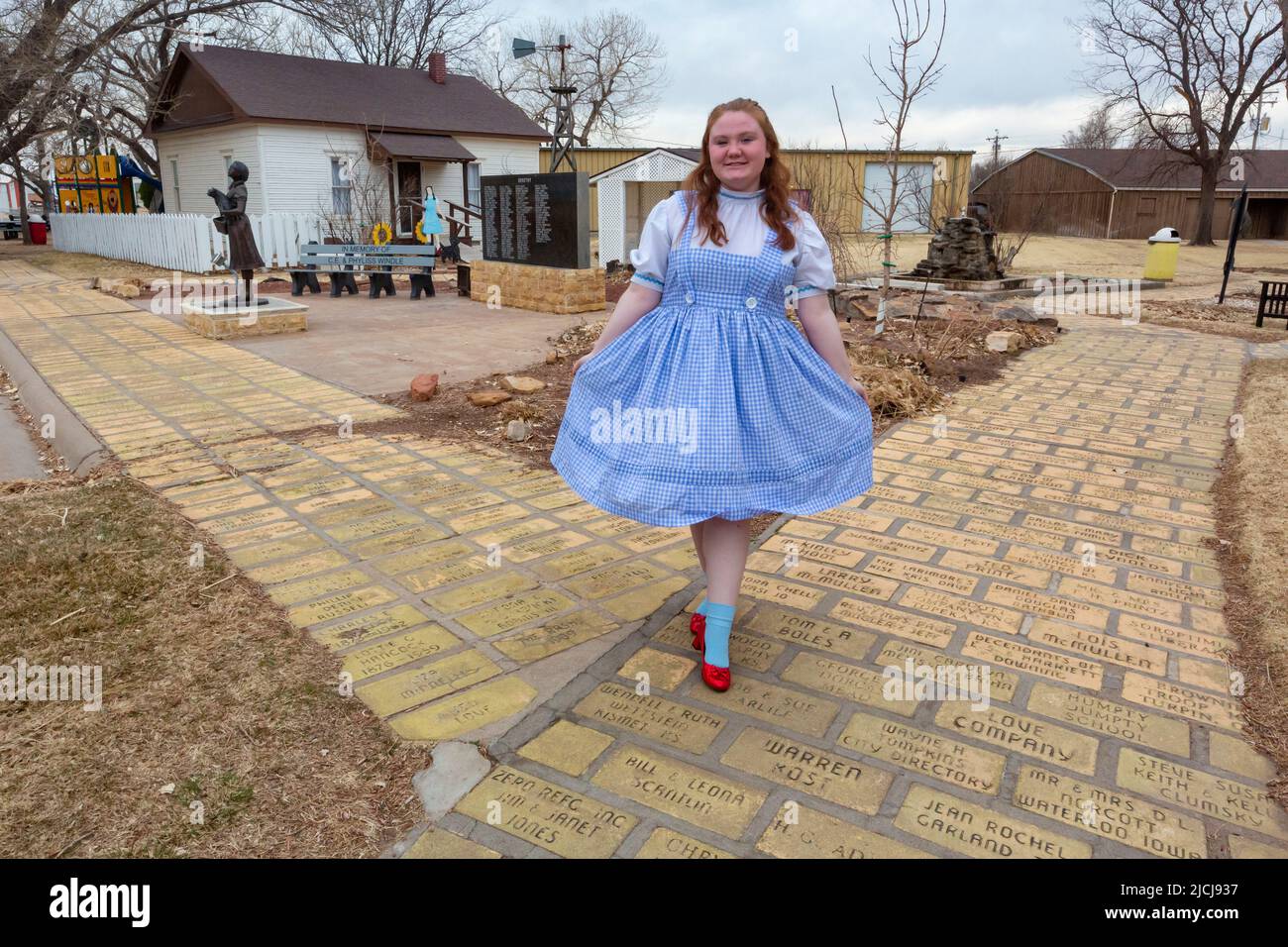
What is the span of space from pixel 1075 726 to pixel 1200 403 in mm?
5584

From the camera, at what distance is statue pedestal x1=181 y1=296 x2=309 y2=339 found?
9.38 meters

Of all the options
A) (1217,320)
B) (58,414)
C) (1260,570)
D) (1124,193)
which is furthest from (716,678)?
(1124,193)

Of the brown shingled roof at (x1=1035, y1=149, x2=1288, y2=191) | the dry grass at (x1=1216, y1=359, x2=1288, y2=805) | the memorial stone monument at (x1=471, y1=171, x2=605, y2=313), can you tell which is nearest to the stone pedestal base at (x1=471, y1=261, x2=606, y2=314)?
the memorial stone monument at (x1=471, y1=171, x2=605, y2=313)

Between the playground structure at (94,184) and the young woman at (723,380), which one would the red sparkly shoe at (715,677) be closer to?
the young woman at (723,380)

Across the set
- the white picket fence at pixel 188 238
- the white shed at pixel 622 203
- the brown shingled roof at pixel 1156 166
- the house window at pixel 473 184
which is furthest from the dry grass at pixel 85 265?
the brown shingled roof at pixel 1156 166

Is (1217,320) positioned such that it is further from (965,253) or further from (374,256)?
(374,256)

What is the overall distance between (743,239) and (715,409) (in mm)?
537

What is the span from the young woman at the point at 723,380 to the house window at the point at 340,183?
21589mm

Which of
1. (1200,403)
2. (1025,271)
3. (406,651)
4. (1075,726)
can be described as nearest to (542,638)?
(406,651)

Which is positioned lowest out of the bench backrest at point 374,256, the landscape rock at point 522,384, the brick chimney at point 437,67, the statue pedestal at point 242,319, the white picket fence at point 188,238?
the landscape rock at point 522,384

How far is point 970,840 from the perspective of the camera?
2.14m

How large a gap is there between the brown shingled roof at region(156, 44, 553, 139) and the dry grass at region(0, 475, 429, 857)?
20.5m

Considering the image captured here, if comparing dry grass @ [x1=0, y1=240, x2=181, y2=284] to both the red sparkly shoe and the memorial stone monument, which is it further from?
the red sparkly shoe

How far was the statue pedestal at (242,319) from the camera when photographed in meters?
9.38
